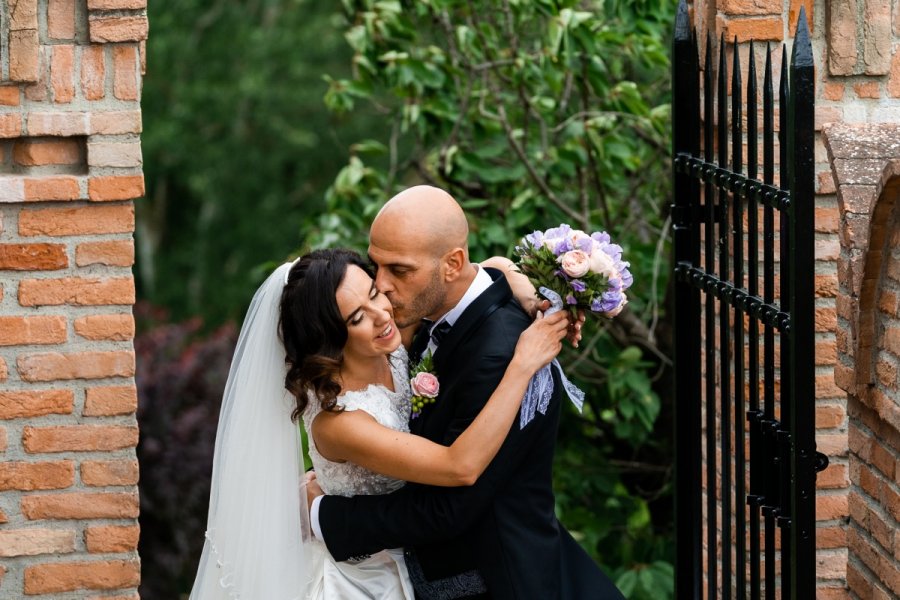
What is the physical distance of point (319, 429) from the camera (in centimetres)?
338

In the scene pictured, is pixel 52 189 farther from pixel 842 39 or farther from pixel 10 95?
pixel 842 39

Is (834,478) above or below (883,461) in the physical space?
below

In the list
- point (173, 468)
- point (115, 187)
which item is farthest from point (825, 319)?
point (173, 468)

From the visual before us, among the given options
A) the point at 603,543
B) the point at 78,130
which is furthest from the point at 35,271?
the point at 603,543

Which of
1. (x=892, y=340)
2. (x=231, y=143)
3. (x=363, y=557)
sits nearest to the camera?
(x=892, y=340)

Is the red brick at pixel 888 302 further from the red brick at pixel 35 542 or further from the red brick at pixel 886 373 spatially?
the red brick at pixel 35 542

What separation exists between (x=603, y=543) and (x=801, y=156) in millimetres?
3067

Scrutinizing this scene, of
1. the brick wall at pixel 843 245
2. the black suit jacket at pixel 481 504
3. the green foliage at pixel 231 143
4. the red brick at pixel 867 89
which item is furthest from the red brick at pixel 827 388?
the green foliage at pixel 231 143

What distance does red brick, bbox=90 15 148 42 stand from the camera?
3646mm

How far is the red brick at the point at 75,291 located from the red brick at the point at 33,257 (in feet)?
0.14

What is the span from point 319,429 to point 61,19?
4.66 feet

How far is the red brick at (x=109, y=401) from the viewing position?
149 inches

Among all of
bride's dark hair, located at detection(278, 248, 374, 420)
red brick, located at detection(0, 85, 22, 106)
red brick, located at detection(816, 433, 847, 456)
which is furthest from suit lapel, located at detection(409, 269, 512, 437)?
red brick, located at detection(0, 85, 22, 106)

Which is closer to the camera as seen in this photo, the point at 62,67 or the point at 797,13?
the point at 62,67
